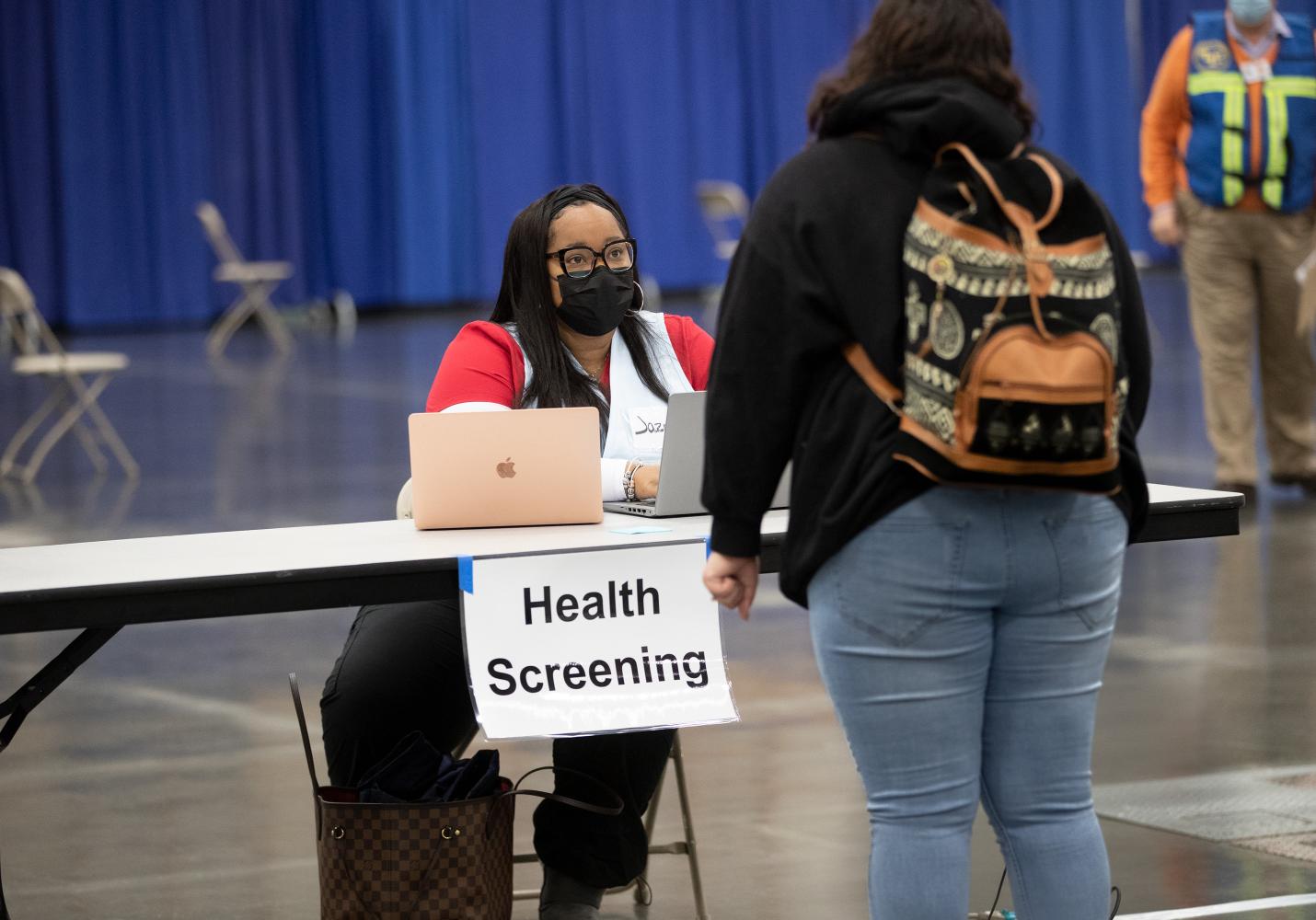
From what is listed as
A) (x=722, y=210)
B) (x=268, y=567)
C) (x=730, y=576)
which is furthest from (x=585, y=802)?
(x=722, y=210)

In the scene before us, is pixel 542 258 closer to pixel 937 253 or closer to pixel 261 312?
pixel 937 253

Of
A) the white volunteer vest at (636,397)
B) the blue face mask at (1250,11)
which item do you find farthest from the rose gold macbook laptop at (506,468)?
the blue face mask at (1250,11)

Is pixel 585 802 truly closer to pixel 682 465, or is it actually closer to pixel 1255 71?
pixel 682 465

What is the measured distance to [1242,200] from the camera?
6.14 m

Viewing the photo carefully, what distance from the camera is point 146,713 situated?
407 cm

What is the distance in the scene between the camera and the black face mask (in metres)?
2.99

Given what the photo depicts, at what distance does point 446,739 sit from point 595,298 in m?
0.78

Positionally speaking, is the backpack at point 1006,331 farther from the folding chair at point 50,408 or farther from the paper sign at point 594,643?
the folding chair at point 50,408

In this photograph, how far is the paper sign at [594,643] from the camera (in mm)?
2379

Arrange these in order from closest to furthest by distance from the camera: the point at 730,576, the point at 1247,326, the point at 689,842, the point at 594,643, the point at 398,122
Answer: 1. the point at 730,576
2. the point at 594,643
3. the point at 689,842
4. the point at 1247,326
5. the point at 398,122

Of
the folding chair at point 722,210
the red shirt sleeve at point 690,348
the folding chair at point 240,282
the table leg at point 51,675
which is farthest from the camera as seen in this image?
the folding chair at point 722,210

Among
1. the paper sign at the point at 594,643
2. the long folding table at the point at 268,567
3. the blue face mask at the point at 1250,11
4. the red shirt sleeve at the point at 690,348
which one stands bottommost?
the paper sign at the point at 594,643

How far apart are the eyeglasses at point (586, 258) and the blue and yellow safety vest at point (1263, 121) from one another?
369 centimetres

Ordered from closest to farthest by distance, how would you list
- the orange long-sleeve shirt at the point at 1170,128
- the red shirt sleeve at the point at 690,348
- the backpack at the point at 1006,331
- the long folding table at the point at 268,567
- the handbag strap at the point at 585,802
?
the backpack at the point at 1006,331 < the long folding table at the point at 268,567 < the handbag strap at the point at 585,802 < the red shirt sleeve at the point at 690,348 < the orange long-sleeve shirt at the point at 1170,128
